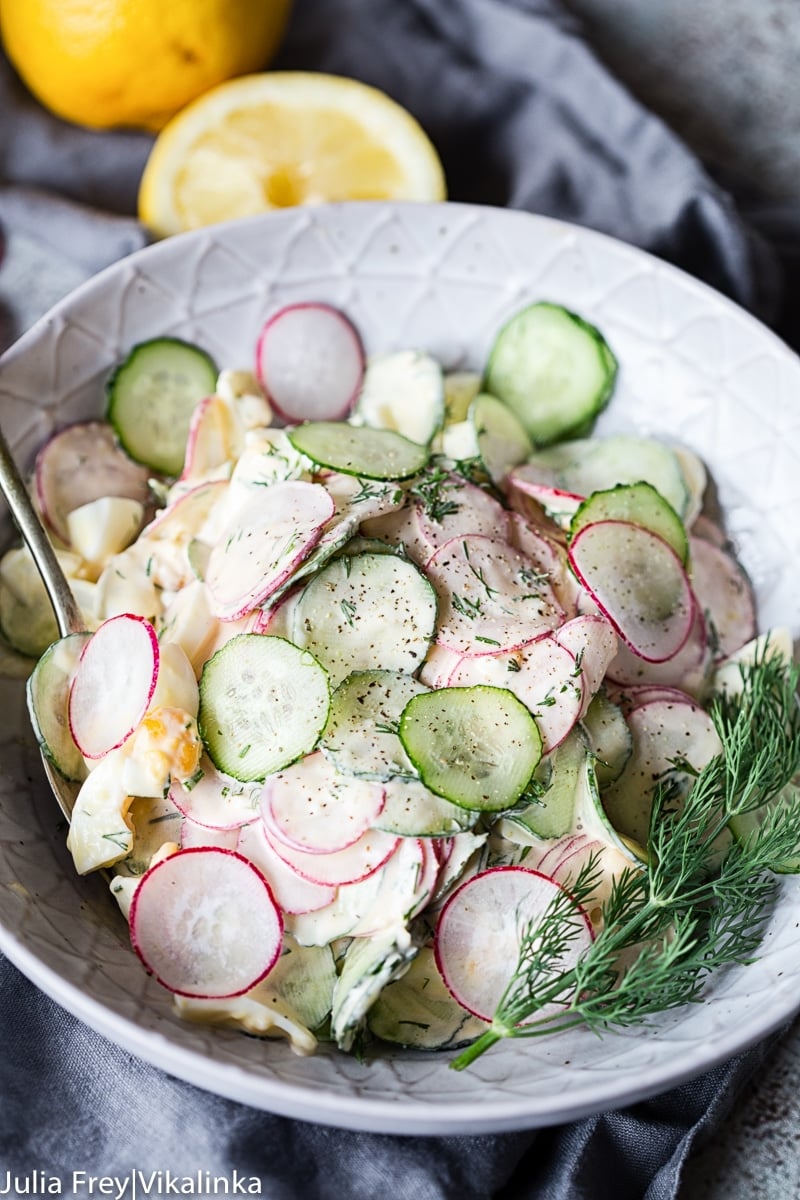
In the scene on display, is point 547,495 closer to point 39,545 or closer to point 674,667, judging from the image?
point 674,667

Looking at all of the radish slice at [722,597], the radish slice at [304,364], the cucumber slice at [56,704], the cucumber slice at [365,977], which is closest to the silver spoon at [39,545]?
the cucumber slice at [56,704]

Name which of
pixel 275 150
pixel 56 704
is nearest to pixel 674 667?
pixel 56 704

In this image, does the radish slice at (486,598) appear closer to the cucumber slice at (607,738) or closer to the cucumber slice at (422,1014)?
the cucumber slice at (607,738)

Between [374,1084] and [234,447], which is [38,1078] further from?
[234,447]

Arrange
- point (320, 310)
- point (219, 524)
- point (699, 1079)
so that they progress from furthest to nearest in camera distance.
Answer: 1. point (320, 310)
2. point (219, 524)
3. point (699, 1079)

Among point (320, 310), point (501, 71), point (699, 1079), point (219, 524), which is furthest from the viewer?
point (501, 71)

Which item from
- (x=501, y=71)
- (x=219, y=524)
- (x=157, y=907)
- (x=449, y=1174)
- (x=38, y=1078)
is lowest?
(x=38, y=1078)

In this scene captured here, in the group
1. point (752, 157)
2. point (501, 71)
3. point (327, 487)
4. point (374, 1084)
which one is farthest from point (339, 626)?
point (752, 157)

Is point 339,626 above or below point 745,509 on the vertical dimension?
below
